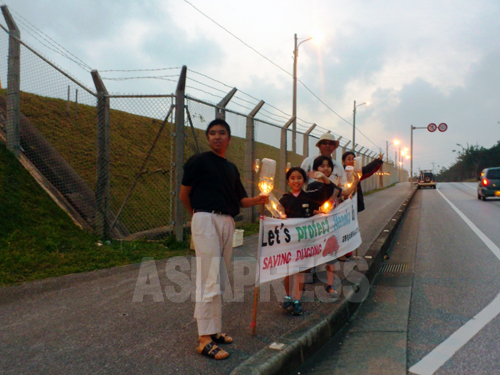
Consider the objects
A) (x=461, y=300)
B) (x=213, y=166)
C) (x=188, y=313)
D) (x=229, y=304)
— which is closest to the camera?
(x=213, y=166)

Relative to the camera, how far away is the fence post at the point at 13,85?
Result: 24.0 ft

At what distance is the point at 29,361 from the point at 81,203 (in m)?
4.97

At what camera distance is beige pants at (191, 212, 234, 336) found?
3227 millimetres

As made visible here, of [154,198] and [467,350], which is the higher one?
[154,198]

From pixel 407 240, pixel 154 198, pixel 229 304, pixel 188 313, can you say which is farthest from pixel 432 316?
pixel 154 198

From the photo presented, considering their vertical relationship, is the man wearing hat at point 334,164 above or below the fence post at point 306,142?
below

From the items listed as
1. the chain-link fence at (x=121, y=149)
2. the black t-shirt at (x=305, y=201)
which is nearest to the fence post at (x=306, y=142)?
the chain-link fence at (x=121, y=149)

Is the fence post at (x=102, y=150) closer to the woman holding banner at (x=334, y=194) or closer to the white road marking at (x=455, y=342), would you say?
the woman holding banner at (x=334, y=194)

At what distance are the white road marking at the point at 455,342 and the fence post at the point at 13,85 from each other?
23.5 ft

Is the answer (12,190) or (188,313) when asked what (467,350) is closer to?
(188,313)

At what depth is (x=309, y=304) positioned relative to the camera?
4562mm

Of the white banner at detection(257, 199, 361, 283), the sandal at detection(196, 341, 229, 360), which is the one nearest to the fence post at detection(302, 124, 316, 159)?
the white banner at detection(257, 199, 361, 283)

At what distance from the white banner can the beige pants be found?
57 centimetres

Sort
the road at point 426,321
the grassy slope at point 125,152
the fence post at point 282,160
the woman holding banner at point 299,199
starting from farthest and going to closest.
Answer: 1. the fence post at point 282,160
2. the grassy slope at point 125,152
3. the woman holding banner at point 299,199
4. the road at point 426,321
